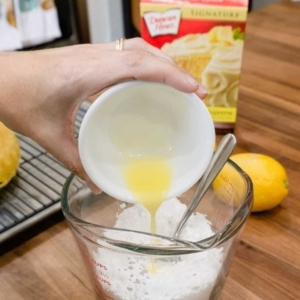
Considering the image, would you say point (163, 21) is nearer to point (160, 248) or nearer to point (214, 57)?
point (214, 57)

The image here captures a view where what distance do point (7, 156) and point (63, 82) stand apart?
9.8 inches

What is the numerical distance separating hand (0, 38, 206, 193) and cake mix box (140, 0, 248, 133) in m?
0.29

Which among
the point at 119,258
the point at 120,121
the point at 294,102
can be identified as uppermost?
the point at 120,121

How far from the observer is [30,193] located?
0.68 metres

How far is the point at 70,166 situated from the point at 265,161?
30cm

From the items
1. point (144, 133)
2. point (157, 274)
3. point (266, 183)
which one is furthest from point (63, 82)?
point (266, 183)

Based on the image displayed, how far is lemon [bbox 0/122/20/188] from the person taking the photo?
2.15ft

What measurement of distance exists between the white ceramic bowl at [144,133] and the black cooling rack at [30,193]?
0.63 feet

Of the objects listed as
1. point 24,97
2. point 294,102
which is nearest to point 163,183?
point 24,97

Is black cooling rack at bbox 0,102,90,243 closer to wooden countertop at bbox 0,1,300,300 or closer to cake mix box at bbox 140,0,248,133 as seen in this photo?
wooden countertop at bbox 0,1,300,300

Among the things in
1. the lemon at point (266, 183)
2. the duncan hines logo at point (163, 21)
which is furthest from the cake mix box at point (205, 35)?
the lemon at point (266, 183)

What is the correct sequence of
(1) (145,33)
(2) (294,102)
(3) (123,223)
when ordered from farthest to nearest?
(2) (294,102)
(1) (145,33)
(3) (123,223)

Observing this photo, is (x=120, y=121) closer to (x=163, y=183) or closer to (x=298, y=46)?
(x=163, y=183)

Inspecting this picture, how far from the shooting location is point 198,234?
545 millimetres
